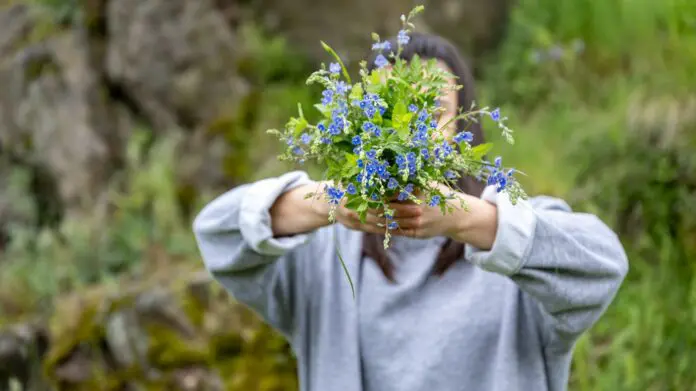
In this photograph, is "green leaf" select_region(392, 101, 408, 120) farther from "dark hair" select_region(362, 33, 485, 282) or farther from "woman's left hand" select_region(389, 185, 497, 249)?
"dark hair" select_region(362, 33, 485, 282)

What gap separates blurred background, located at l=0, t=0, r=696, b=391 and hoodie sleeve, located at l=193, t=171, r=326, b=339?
1.49 metres

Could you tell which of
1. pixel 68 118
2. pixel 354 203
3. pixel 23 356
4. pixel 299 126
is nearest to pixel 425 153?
pixel 354 203

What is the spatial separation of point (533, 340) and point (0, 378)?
2.79m

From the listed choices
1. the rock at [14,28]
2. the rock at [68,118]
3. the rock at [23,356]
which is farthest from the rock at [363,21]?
the rock at [23,356]

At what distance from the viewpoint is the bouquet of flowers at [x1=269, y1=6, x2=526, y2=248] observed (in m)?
1.26

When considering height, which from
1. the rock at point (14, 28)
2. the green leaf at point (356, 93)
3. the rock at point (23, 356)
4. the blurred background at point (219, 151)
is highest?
the rock at point (14, 28)

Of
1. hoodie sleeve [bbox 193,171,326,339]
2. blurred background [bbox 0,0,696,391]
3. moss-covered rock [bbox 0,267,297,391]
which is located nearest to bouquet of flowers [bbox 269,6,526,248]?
hoodie sleeve [bbox 193,171,326,339]

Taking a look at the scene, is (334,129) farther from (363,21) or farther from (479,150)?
(363,21)

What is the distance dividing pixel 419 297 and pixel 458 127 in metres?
0.34

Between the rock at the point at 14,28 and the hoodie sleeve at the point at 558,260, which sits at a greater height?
the rock at the point at 14,28

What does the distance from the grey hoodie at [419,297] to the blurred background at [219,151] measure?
4.53 ft

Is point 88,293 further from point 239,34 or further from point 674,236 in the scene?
point 674,236

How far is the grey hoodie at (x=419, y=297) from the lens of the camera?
4.82 feet

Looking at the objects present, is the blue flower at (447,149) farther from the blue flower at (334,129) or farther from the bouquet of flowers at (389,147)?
the blue flower at (334,129)
